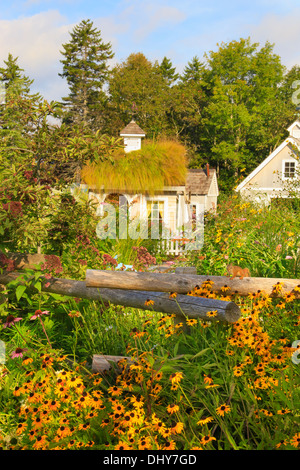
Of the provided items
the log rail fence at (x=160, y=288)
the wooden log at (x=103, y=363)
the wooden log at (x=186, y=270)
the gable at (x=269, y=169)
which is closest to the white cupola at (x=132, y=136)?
the gable at (x=269, y=169)

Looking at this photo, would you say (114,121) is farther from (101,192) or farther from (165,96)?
(101,192)

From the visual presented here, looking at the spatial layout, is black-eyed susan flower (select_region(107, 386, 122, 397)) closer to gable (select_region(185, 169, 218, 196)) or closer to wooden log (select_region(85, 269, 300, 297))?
wooden log (select_region(85, 269, 300, 297))

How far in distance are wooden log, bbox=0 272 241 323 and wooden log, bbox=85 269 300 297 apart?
88mm

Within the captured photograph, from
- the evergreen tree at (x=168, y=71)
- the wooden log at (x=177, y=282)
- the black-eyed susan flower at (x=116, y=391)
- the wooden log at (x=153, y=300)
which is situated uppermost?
the evergreen tree at (x=168, y=71)

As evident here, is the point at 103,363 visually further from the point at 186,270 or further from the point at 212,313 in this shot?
the point at 186,270

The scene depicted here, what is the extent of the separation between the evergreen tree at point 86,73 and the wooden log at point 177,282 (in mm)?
29839

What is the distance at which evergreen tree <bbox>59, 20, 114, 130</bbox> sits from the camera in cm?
3284

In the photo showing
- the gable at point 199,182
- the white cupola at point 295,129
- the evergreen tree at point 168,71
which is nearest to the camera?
the gable at point 199,182

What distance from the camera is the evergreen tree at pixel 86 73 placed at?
32.8 m

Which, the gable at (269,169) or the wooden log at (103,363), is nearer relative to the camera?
the wooden log at (103,363)

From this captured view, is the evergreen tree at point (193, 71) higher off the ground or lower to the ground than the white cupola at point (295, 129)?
higher

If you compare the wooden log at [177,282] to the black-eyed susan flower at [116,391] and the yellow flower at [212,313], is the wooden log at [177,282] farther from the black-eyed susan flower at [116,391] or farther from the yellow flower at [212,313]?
the black-eyed susan flower at [116,391]

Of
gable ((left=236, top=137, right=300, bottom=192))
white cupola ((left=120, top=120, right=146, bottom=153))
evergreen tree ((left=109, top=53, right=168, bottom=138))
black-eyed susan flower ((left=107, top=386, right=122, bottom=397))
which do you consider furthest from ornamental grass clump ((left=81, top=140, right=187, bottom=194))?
evergreen tree ((left=109, top=53, right=168, bottom=138))
